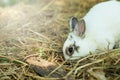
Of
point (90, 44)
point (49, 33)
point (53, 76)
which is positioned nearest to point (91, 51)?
point (90, 44)

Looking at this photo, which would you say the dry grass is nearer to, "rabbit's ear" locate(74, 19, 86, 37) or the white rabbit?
the white rabbit

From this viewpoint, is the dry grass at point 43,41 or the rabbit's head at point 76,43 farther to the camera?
the rabbit's head at point 76,43

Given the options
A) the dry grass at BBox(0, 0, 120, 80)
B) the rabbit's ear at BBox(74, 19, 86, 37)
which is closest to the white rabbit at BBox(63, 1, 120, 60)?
the rabbit's ear at BBox(74, 19, 86, 37)

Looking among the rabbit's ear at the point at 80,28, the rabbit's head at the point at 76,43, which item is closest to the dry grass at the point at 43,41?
the rabbit's head at the point at 76,43

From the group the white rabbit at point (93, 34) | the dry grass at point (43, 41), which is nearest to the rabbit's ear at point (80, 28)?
the white rabbit at point (93, 34)

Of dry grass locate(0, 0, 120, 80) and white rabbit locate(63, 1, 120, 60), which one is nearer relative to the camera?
dry grass locate(0, 0, 120, 80)

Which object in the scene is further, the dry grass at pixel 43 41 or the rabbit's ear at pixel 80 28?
the rabbit's ear at pixel 80 28

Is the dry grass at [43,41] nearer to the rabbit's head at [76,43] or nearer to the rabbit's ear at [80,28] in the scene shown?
the rabbit's head at [76,43]

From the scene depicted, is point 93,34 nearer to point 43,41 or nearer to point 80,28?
point 80,28

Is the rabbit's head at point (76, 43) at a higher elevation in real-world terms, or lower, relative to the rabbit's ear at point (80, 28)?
lower
